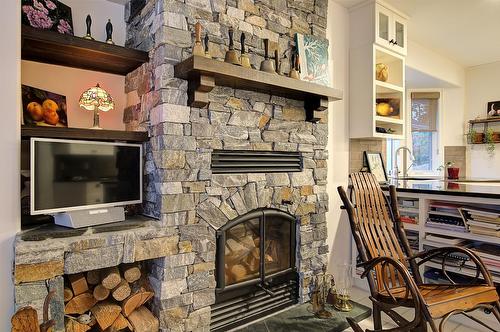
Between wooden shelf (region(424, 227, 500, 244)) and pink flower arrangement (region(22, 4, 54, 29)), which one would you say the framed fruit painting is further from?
wooden shelf (region(424, 227, 500, 244))

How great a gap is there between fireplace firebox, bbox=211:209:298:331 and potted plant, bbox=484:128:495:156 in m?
4.42

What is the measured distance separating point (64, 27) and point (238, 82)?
3.89ft

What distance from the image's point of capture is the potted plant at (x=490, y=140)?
5160mm

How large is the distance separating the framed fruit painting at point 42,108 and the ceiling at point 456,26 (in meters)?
2.72

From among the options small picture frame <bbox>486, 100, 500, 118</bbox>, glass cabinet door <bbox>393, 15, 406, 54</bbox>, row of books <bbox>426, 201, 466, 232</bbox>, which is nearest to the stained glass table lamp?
row of books <bbox>426, 201, 466, 232</bbox>

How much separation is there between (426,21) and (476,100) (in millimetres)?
2595

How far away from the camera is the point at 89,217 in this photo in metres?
1.92

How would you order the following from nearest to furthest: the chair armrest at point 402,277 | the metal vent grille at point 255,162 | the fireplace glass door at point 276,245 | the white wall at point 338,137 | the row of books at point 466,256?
the chair armrest at point 402,277 < the metal vent grille at point 255,162 < the row of books at point 466,256 < the fireplace glass door at point 276,245 < the white wall at point 338,137

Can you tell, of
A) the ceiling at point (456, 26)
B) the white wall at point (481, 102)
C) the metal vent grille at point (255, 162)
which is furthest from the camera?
the white wall at point (481, 102)

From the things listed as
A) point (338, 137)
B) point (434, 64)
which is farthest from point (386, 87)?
point (434, 64)

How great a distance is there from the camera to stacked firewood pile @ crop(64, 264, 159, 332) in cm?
179

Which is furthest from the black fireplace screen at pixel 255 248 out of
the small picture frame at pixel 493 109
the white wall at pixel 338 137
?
the small picture frame at pixel 493 109

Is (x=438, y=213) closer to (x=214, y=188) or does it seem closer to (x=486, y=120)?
(x=214, y=188)

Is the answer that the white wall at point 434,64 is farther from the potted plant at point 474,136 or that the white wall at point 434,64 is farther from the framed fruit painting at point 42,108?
the framed fruit painting at point 42,108
